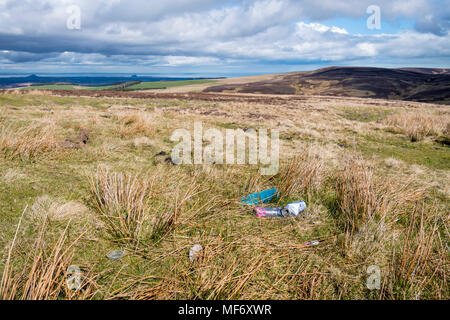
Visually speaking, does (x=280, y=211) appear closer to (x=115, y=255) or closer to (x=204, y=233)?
(x=204, y=233)

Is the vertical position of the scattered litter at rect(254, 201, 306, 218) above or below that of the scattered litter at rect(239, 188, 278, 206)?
below

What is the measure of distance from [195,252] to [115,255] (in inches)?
39.5

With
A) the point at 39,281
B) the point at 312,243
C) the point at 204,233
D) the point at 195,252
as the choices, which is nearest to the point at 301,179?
the point at 312,243

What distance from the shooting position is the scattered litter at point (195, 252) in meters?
3.05

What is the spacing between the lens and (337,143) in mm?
11102

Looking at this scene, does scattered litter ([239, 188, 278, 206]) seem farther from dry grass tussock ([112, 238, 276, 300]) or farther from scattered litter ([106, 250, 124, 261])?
scattered litter ([106, 250, 124, 261])

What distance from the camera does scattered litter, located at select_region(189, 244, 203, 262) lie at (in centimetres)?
305

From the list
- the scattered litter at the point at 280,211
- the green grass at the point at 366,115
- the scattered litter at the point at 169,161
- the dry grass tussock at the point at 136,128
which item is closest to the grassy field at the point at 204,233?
the scattered litter at the point at 280,211

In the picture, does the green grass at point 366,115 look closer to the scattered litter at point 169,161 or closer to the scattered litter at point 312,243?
the scattered litter at point 169,161

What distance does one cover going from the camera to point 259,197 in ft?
14.9

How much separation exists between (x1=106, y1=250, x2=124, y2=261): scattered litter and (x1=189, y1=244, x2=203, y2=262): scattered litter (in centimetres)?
87

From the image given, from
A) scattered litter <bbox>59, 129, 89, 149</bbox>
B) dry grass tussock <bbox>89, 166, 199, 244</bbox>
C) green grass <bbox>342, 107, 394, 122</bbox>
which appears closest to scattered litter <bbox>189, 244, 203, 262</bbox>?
dry grass tussock <bbox>89, 166, 199, 244</bbox>

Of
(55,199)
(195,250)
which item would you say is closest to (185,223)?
(195,250)
